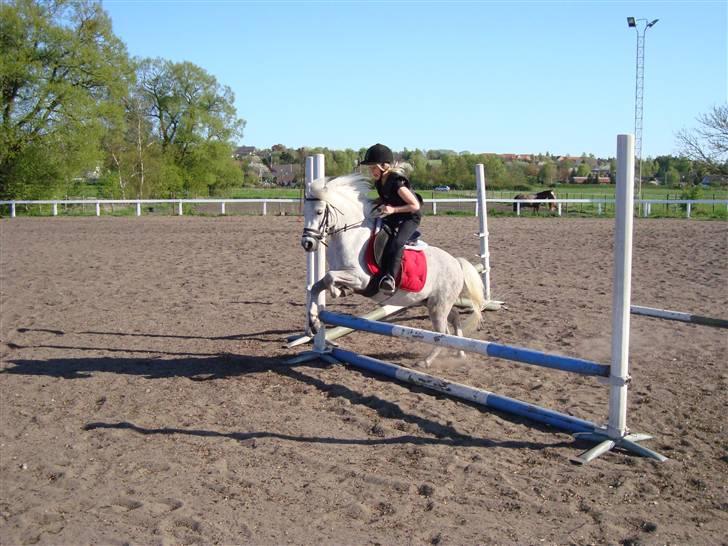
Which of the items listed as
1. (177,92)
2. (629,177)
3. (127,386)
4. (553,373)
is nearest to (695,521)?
(629,177)

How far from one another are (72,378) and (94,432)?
168 cm

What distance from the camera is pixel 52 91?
119 feet

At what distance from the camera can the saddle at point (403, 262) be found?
6.68m

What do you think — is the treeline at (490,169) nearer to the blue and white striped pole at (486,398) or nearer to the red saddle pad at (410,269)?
the red saddle pad at (410,269)

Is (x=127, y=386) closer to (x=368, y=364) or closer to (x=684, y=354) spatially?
(x=368, y=364)

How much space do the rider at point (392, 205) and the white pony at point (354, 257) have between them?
196 millimetres

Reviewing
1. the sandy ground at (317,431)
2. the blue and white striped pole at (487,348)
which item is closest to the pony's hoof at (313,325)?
the blue and white striped pole at (487,348)

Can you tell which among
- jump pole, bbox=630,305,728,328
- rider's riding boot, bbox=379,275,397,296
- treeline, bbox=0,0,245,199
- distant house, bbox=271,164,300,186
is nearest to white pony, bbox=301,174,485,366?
rider's riding boot, bbox=379,275,397,296

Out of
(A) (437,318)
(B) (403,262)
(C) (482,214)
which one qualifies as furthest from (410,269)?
(C) (482,214)

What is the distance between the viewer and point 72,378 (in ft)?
22.4

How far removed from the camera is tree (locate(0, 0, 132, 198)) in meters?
35.5

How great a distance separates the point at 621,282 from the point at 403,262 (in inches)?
98.6

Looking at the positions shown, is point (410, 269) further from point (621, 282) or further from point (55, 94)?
point (55, 94)

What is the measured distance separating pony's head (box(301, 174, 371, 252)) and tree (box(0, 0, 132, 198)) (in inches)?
1339
